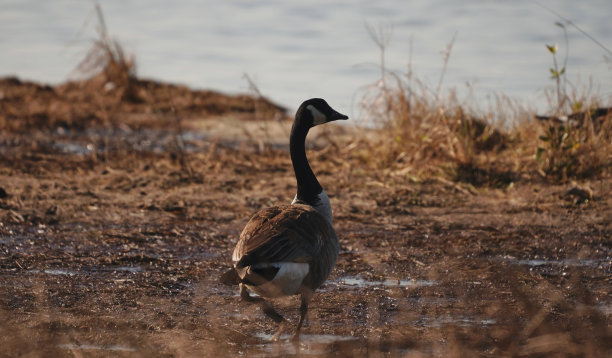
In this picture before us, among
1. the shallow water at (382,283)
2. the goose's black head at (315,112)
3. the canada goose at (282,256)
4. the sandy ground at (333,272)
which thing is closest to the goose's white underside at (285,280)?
the canada goose at (282,256)

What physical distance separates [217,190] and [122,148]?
4790 mm

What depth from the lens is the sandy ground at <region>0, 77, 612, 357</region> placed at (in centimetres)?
455

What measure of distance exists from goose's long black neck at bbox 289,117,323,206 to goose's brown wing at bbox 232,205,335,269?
800 mm

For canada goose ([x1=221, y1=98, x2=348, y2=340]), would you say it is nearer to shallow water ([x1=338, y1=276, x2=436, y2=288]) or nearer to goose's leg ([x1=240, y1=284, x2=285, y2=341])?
goose's leg ([x1=240, y1=284, x2=285, y2=341])

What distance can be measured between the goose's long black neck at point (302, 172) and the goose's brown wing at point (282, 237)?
800 millimetres

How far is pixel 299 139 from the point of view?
643 centimetres


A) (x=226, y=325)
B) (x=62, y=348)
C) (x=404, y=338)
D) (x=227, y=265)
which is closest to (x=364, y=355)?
(x=404, y=338)

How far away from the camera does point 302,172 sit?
6227 millimetres

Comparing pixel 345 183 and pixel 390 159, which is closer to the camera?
pixel 345 183

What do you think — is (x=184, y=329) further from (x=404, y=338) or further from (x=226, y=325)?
(x=404, y=338)

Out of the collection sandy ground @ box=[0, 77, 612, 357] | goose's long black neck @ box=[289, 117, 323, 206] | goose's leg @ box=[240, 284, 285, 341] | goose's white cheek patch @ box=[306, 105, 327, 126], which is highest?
goose's white cheek patch @ box=[306, 105, 327, 126]

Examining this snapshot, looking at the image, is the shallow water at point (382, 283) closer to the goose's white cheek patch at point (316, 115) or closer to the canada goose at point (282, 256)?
the canada goose at point (282, 256)

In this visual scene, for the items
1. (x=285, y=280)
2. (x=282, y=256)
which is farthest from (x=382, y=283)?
(x=282, y=256)

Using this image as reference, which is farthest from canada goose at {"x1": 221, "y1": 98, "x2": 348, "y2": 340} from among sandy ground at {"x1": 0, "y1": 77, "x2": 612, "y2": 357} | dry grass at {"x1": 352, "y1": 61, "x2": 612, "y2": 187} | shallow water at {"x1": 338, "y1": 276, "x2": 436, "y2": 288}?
dry grass at {"x1": 352, "y1": 61, "x2": 612, "y2": 187}
